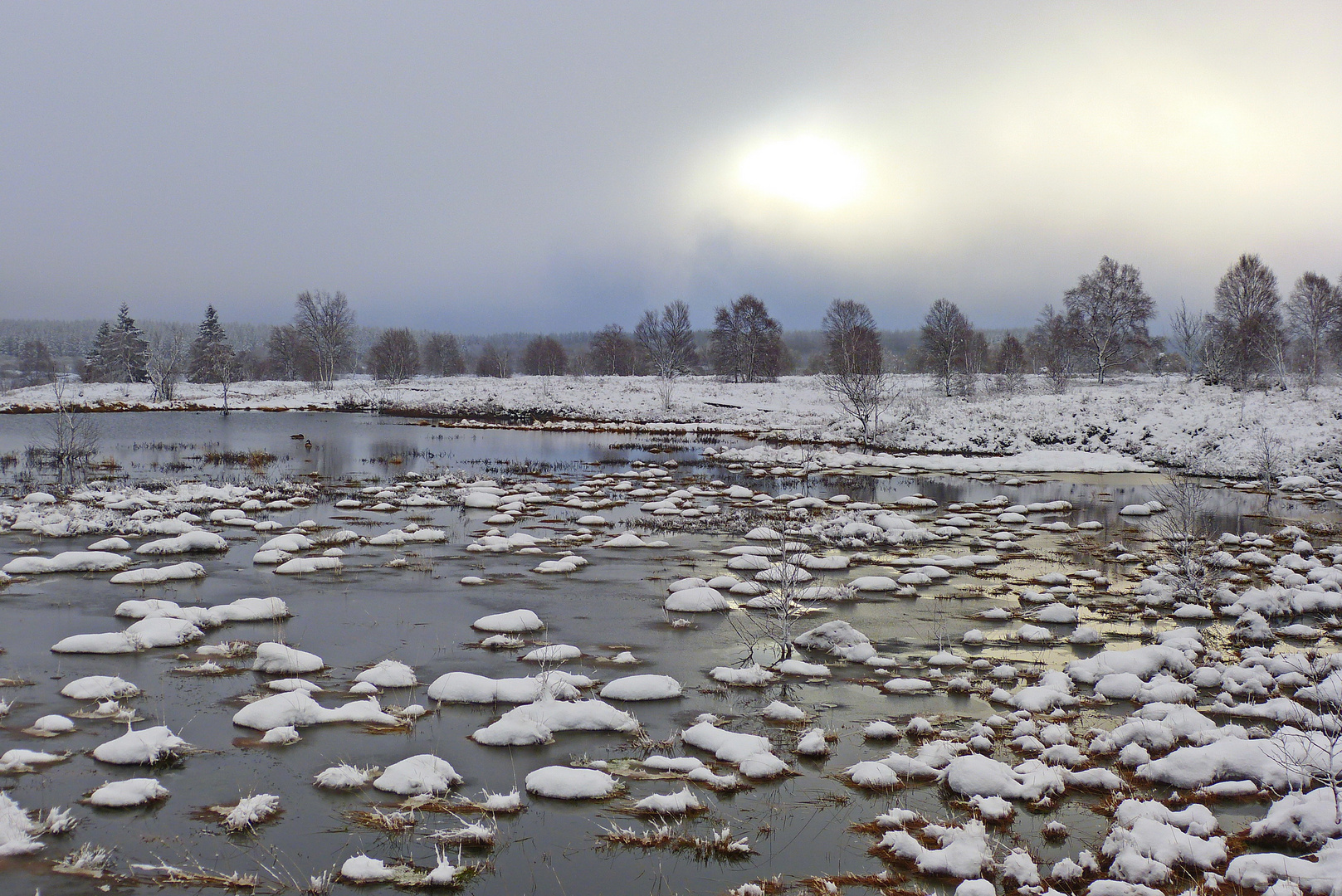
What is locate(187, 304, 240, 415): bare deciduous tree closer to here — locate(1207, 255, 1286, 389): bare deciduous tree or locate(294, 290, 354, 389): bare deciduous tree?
locate(294, 290, 354, 389): bare deciduous tree

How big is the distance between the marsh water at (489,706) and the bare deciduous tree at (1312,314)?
44380 mm

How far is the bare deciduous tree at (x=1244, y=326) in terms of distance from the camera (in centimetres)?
5081

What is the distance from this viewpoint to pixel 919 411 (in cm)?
4775

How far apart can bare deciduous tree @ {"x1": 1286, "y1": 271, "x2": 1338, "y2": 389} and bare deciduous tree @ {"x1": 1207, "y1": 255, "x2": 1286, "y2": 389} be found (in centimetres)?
124

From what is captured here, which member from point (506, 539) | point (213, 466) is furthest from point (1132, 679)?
point (213, 466)

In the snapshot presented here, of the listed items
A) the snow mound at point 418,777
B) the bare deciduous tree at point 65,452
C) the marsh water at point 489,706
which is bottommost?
the marsh water at point 489,706

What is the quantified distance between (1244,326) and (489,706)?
5952 cm

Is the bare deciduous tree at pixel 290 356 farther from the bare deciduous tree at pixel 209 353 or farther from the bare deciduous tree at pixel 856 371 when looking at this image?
the bare deciduous tree at pixel 856 371

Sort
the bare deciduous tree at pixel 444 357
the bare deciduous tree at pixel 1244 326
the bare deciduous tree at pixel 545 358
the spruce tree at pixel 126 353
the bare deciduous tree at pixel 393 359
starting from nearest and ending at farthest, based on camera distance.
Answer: the bare deciduous tree at pixel 1244 326, the spruce tree at pixel 126 353, the bare deciduous tree at pixel 393 359, the bare deciduous tree at pixel 545 358, the bare deciduous tree at pixel 444 357

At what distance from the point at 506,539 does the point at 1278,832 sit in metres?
13.0

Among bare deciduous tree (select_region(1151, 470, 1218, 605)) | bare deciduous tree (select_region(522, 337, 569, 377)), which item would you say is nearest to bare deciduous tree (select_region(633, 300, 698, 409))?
bare deciduous tree (select_region(522, 337, 569, 377))

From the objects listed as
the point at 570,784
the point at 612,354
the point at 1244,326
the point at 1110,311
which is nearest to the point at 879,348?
the point at 1110,311

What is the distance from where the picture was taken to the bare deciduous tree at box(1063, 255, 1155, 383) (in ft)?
202

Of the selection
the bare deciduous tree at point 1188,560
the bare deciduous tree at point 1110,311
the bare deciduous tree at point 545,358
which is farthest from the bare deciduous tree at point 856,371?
the bare deciduous tree at point 545,358
